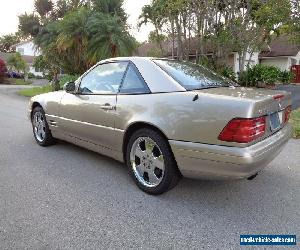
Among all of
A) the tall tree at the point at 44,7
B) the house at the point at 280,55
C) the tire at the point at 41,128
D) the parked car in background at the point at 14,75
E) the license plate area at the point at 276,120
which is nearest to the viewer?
the license plate area at the point at 276,120

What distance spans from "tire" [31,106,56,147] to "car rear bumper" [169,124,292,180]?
2911mm

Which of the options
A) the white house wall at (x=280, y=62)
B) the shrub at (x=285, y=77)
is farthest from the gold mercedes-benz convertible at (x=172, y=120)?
the white house wall at (x=280, y=62)

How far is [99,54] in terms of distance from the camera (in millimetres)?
16703

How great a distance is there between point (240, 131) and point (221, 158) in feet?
1.01

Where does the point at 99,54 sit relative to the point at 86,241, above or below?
above

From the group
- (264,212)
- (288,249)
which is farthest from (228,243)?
(264,212)

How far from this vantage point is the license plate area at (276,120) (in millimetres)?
3440

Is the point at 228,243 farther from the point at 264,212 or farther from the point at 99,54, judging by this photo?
the point at 99,54

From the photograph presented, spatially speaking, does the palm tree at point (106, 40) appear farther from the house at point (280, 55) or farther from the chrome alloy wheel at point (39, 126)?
the house at point (280, 55)

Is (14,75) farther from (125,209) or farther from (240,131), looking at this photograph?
(240,131)

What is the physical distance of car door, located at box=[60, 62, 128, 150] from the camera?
13.5 ft

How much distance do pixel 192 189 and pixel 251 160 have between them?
3.46 feet

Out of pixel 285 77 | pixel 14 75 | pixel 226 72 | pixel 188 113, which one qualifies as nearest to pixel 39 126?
pixel 188 113

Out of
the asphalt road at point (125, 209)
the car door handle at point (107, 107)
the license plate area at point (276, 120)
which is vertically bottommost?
the asphalt road at point (125, 209)
